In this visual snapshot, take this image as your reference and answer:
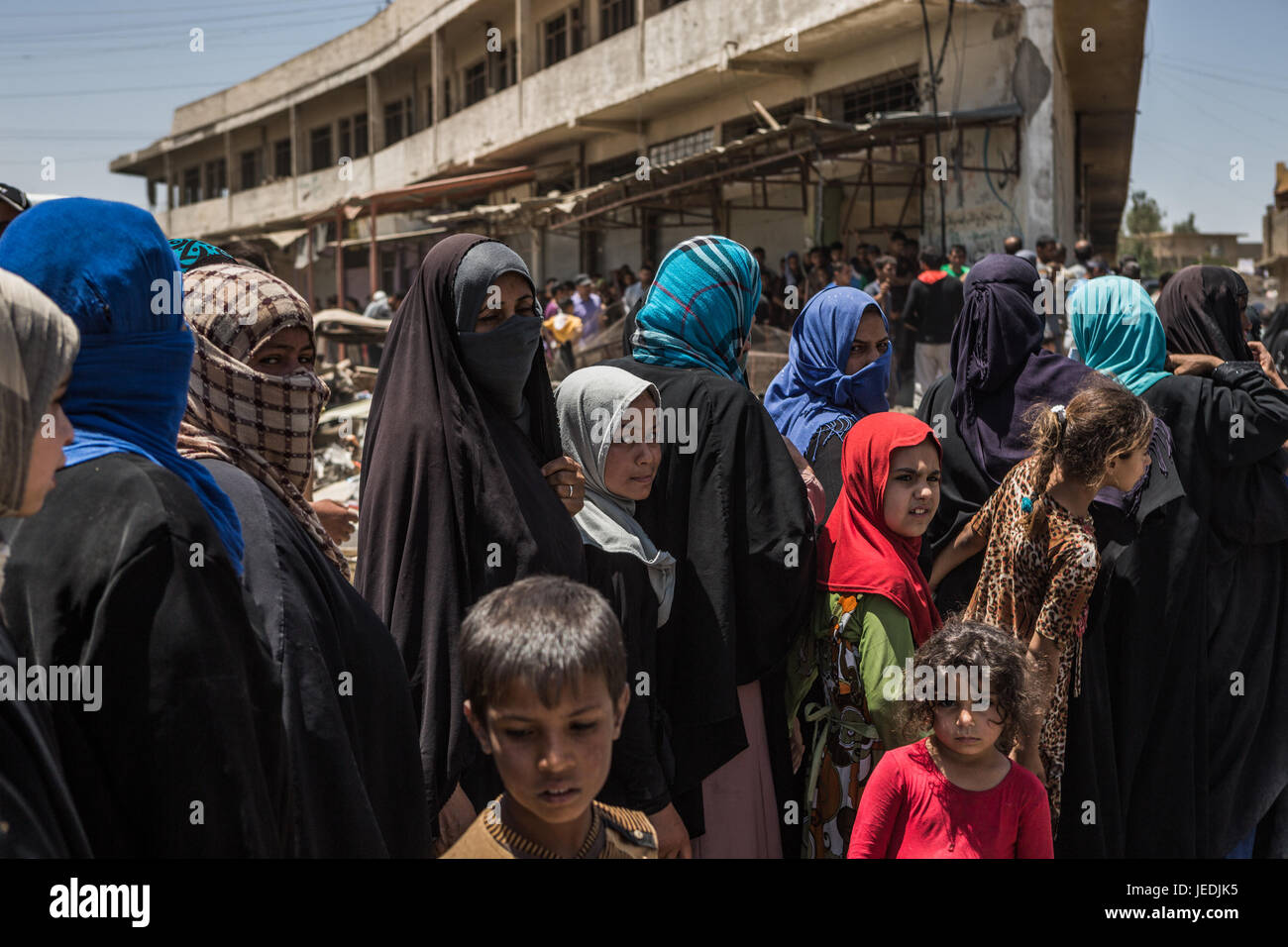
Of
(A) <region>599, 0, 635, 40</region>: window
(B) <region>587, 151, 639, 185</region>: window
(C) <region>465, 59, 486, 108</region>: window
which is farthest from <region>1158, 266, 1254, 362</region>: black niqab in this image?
(C) <region>465, 59, 486, 108</region>: window

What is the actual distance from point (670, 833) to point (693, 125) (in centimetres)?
1567

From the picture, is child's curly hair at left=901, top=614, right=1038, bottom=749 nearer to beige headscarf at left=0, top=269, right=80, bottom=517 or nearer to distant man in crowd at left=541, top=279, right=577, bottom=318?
beige headscarf at left=0, top=269, right=80, bottom=517

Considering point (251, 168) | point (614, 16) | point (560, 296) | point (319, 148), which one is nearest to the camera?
point (560, 296)

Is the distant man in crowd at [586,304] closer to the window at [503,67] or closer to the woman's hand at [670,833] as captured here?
the window at [503,67]

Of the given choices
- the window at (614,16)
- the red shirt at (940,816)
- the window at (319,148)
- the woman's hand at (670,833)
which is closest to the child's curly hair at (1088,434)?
the red shirt at (940,816)

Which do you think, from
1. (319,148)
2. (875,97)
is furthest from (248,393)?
(319,148)

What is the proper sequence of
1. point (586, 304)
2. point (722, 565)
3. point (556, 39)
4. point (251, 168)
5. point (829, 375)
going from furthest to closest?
point (251, 168), point (556, 39), point (586, 304), point (829, 375), point (722, 565)

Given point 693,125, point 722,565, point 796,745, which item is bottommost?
point 796,745

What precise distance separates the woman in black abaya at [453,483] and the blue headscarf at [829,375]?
116 cm

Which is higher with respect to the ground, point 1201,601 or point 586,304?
point 586,304

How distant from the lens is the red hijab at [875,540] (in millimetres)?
2904

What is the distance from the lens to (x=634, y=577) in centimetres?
263

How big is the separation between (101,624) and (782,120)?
578 inches

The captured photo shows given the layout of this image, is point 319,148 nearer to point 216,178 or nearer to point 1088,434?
point 216,178
